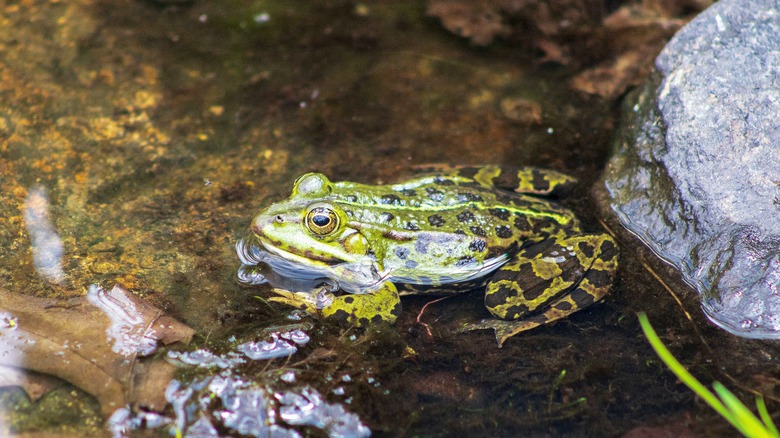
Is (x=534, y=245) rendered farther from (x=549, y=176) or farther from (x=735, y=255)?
(x=735, y=255)

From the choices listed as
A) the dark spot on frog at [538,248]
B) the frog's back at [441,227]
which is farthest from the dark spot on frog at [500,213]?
the dark spot on frog at [538,248]

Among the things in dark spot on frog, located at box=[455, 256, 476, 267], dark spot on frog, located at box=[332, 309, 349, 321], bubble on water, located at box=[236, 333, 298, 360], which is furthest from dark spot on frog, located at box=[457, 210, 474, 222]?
bubble on water, located at box=[236, 333, 298, 360]

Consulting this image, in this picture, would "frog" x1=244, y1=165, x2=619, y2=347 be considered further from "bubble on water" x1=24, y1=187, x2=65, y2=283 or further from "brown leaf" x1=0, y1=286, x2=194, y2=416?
"bubble on water" x1=24, y1=187, x2=65, y2=283

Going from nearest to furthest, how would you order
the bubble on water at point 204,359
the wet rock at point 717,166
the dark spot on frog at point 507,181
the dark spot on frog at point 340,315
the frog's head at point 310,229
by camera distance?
the bubble on water at point 204,359
the wet rock at point 717,166
the dark spot on frog at point 340,315
the frog's head at point 310,229
the dark spot on frog at point 507,181

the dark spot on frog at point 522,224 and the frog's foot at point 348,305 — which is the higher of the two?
the dark spot on frog at point 522,224

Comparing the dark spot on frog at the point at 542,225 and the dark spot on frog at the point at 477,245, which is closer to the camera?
the dark spot on frog at the point at 477,245

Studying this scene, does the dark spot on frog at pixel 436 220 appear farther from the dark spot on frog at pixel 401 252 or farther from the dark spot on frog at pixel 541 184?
the dark spot on frog at pixel 541 184
